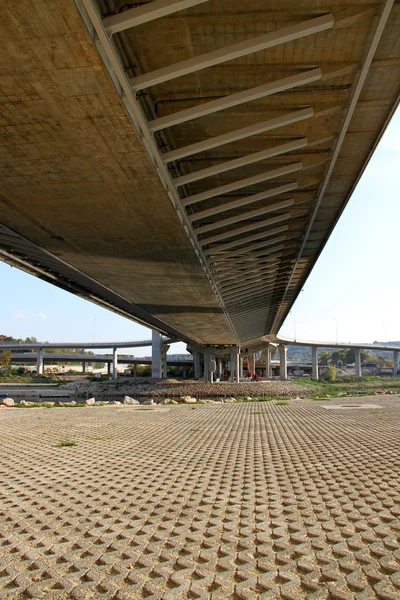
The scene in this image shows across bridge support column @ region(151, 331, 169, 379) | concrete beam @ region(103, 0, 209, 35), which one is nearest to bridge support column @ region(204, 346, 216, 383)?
bridge support column @ region(151, 331, 169, 379)

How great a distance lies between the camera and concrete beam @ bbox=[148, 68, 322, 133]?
8859 mm

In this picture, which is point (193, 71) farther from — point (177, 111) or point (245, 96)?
point (177, 111)

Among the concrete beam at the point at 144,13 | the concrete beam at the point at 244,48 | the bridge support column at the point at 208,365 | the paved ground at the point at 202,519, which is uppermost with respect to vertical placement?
the concrete beam at the point at 244,48

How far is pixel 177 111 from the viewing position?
33.8 feet

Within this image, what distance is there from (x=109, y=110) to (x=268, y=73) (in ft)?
11.6

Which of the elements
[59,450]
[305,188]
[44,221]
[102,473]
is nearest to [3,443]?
[59,450]

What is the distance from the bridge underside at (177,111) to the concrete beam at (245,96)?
29mm

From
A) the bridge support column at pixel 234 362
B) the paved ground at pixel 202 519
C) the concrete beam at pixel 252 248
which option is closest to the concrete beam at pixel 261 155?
the paved ground at pixel 202 519

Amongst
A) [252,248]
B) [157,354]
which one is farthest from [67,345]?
[252,248]

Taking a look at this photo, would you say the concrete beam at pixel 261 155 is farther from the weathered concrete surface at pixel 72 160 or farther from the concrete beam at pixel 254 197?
the concrete beam at pixel 254 197

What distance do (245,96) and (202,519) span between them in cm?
763

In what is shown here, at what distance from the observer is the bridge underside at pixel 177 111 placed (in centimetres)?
716

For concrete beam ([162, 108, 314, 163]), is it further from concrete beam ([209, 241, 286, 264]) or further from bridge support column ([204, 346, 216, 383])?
bridge support column ([204, 346, 216, 383])

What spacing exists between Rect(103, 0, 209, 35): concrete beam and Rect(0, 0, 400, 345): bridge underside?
21 millimetres
